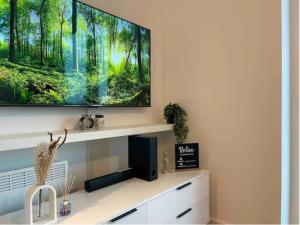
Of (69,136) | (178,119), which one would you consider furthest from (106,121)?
(178,119)

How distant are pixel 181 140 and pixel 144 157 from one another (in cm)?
64

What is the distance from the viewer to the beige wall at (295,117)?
73.7 inches

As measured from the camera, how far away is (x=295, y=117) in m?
1.89

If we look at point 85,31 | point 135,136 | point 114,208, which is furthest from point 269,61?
point 114,208

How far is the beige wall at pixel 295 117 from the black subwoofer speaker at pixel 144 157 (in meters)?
1.13

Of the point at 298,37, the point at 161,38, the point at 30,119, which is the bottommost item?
the point at 30,119

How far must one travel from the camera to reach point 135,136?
215 centimetres

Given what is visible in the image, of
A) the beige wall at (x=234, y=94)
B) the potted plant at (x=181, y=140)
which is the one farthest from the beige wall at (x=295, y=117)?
the potted plant at (x=181, y=140)

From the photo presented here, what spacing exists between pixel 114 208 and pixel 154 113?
1389mm

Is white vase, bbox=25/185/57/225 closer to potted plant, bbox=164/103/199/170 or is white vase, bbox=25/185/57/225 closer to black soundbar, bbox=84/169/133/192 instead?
black soundbar, bbox=84/169/133/192

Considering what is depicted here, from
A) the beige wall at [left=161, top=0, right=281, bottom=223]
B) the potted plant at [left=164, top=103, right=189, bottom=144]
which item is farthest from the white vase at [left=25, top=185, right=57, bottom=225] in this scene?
the beige wall at [left=161, top=0, right=281, bottom=223]

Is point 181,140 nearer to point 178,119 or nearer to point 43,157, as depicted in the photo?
point 178,119

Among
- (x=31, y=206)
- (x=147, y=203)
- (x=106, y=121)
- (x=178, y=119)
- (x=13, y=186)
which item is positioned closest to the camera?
(x=31, y=206)

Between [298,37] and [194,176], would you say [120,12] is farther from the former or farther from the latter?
[194,176]
